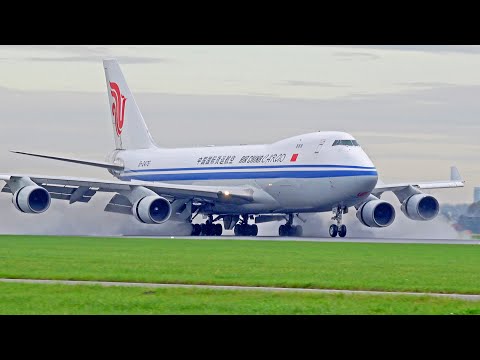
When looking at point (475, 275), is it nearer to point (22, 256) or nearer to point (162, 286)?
point (162, 286)

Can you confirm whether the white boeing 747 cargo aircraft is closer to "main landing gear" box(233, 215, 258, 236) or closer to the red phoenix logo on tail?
"main landing gear" box(233, 215, 258, 236)

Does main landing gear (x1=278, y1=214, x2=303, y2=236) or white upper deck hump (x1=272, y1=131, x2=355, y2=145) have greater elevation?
white upper deck hump (x1=272, y1=131, x2=355, y2=145)

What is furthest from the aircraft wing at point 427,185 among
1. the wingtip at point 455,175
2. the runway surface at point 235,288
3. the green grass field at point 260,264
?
the runway surface at point 235,288

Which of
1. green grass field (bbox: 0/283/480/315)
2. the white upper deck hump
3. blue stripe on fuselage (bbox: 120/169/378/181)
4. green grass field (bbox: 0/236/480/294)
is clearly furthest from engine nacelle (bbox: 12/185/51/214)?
green grass field (bbox: 0/283/480/315)

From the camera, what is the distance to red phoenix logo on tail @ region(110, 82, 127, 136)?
81.4 meters

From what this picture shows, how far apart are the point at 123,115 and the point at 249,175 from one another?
16909 millimetres

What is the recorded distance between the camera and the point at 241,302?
23.4m

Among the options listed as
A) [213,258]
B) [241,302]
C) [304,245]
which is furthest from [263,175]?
[241,302]

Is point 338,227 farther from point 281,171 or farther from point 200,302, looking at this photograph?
point 200,302

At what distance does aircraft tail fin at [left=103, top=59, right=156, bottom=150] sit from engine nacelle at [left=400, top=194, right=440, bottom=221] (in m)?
19.5

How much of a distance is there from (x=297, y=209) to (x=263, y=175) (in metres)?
2.66

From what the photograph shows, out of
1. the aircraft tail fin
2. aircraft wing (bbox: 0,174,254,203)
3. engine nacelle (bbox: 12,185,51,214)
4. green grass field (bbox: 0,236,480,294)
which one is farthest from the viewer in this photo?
the aircraft tail fin

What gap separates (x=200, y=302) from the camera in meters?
23.3

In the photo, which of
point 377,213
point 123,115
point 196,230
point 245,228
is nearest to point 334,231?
point 377,213
